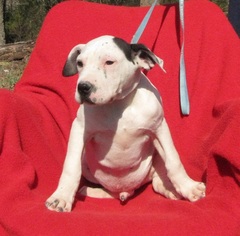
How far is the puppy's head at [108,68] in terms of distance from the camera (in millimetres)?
1978

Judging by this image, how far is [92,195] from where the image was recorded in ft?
7.95

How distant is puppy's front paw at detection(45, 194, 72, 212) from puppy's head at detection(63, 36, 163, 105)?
375 mm

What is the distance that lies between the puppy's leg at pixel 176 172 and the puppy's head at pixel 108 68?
0.24 metres

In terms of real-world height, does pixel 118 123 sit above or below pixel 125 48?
below

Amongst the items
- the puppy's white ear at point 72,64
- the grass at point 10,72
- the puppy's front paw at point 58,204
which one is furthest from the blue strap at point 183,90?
the grass at point 10,72

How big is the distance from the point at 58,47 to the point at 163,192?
1012 mm

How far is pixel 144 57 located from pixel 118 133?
1.00 ft

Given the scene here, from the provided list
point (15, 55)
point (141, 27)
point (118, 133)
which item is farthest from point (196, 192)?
point (15, 55)

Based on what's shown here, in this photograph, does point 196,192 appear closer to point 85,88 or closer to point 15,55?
point 85,88

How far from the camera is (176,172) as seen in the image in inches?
89.4

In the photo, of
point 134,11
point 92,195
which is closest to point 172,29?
point 134,11

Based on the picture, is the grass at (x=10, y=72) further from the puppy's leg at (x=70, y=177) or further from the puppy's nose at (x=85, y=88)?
the puppy's nose at (x=85, y=88)

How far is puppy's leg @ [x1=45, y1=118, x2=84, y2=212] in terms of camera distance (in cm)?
210

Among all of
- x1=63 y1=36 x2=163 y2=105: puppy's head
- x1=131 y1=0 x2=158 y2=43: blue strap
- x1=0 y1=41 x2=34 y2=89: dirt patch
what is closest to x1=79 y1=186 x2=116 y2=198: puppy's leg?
x1=63 y1=36 x2=163 y2=105: puppy's head
